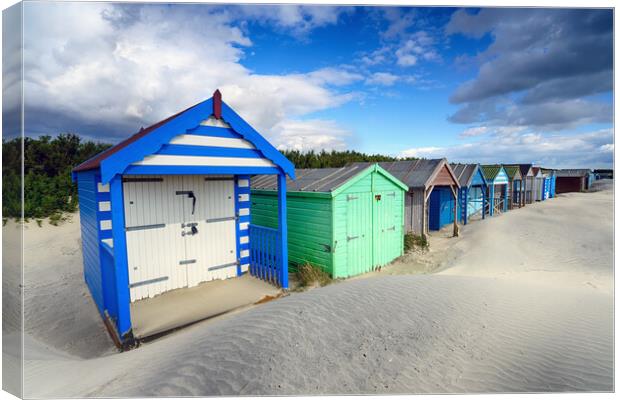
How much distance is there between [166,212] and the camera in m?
6.63

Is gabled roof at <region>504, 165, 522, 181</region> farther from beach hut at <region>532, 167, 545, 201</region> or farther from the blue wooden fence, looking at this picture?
the blue wooden fence

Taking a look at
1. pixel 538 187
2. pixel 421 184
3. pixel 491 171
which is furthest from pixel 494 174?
pixel 538 187

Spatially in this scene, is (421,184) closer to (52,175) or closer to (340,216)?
(340,216)

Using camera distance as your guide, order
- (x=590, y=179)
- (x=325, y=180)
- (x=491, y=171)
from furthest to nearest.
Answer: (x=590, y=179) < (x=491, y=171) < (x=325, y=180)

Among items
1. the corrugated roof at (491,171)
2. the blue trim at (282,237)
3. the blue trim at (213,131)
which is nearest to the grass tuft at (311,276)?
the blue trim at (282,237)

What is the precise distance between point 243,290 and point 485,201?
18.3m

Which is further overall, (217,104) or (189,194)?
(189,194)

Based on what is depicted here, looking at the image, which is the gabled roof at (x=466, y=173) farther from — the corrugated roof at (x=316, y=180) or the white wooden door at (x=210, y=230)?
the white wooden door at (x=210, y=230)

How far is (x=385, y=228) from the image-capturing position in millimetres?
10031

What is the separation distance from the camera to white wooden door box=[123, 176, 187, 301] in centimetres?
627

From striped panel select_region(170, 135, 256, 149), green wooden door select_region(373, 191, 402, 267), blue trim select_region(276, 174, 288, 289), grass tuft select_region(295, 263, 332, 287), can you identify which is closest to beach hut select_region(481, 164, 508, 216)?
green wooden door select_region(373, 191, 402, 267)

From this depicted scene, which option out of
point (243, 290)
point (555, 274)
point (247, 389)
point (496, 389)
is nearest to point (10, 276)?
point (247, 389)

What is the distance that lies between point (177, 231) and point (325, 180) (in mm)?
4127

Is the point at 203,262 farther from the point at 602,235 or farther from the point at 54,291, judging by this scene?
the point at 602,235
